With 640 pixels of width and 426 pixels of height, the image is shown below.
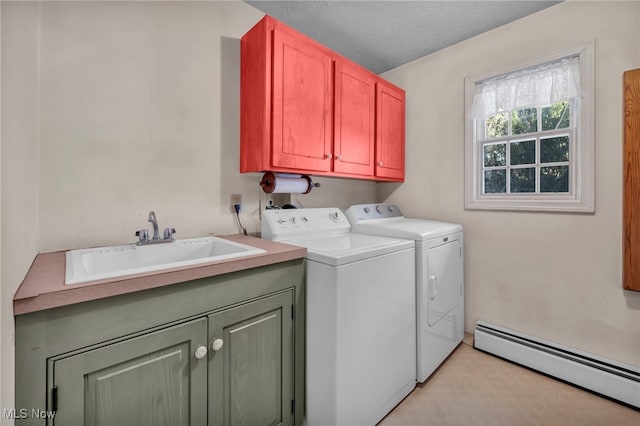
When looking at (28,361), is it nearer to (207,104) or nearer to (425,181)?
(207,104)

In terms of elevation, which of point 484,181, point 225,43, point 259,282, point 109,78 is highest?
point 225,43

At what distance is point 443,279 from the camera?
1947 millimetres

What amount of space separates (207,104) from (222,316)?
1299 mm

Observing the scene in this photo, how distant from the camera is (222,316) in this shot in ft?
3.59

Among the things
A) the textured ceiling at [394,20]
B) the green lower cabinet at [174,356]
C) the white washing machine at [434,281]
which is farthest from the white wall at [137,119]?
the white washing machine at [434,281]

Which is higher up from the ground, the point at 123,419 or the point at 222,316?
the point at 222,316

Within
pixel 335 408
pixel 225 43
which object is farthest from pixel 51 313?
pixel 225 43

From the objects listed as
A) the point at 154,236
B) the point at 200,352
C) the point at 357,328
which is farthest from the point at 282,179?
the point at 200,352

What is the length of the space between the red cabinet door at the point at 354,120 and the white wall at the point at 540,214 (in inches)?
24.2

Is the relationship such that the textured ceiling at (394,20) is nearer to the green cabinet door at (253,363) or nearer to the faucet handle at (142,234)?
the faucet handle at (142,234)

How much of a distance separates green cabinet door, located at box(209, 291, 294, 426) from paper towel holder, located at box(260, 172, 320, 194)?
824 millimetres

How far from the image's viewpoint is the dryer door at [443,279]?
1804 mm

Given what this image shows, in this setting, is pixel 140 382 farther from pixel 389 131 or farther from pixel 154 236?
pixel 389 131

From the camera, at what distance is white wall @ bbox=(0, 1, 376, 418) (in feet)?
4.07
